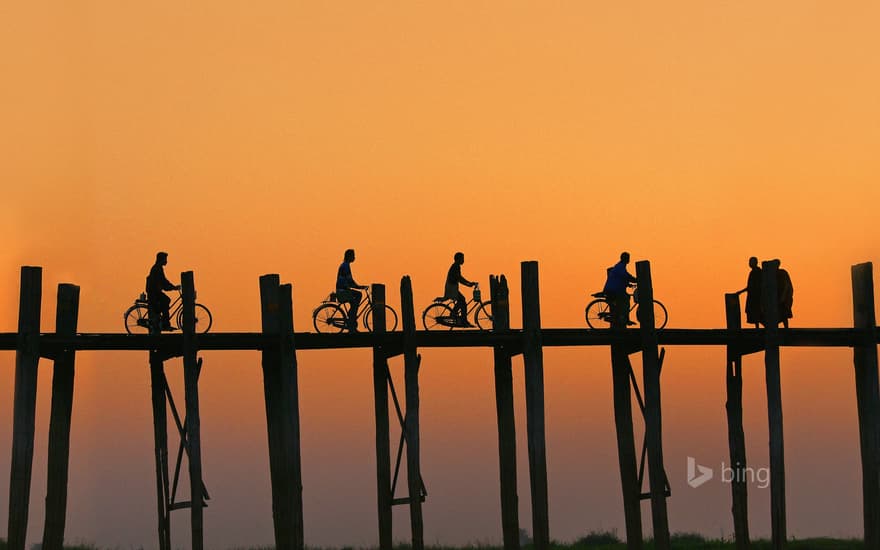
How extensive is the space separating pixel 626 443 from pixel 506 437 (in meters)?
2.73

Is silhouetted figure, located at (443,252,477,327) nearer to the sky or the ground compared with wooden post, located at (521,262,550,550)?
nearer to the sky

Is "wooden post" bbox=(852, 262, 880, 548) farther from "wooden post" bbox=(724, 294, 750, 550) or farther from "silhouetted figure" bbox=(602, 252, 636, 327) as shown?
"silhouetted figure" bbox=(602, 252, 636, 327)

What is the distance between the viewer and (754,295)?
28.3m

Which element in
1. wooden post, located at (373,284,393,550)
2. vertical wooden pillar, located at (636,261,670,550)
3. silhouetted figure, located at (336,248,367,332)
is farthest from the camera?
silhouetted figure, located at (336,248,367,332)

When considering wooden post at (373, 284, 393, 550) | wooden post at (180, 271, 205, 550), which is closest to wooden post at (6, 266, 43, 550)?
wooden post at (180, 271, 205, 550)

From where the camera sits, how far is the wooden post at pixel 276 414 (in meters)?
24.8

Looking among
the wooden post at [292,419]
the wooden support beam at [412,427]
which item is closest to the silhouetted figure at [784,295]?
the wooden support beam at [412,427]

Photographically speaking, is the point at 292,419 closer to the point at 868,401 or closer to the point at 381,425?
the point at 381,425

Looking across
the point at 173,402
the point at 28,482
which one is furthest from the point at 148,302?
the point at 28,482

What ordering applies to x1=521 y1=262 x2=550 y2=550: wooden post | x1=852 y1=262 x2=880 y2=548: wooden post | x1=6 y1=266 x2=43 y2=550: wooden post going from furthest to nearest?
x1=852 y1=262 x2=880 y2=548: wooden post
x1=521 y1=262 x2=550 y2=550: wooden post
x1=6 y1=266 x2=43 y2=550: wooden post

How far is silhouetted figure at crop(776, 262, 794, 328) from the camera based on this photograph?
92.1ft

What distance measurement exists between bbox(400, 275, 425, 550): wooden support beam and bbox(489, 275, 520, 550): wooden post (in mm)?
1852

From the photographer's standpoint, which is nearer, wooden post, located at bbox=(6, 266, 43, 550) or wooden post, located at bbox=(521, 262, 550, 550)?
wooden post, located at bbox=(6, 266, 43, 550)

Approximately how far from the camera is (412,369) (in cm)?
2539
